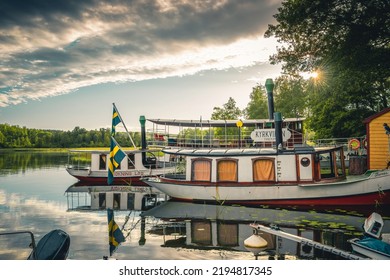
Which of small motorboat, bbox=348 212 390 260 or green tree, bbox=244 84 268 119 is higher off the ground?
green tree, bbox=244 84 268 119

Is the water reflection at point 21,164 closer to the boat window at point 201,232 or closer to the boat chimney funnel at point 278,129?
the boat window at point 201,232

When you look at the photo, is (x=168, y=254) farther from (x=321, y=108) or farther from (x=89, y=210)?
(x=321, y=108)

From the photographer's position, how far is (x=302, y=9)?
10.9 metres

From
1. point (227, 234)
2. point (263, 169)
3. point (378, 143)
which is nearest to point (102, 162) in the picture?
point (263, 169)

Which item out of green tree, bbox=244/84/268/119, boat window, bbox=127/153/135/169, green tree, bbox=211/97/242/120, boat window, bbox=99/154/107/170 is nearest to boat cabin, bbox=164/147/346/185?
boat window, bbox=127/153/135/169

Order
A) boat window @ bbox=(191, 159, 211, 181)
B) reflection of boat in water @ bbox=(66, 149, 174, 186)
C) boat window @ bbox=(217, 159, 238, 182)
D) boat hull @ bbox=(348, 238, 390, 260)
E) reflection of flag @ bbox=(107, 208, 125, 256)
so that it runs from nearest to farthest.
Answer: boat hull @ bbox=(348, 238, 390, 260), reflection of flag @ bbox=(107, 208, 125, 256), boat window @ bbox=(217, 159, 238, 182), boat window @ bbox=(191, 159, 211, 181), reflection of boat in water @ bbox=(66, 149, 174, 186)

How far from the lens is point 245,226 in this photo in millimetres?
9008

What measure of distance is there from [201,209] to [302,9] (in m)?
8.39

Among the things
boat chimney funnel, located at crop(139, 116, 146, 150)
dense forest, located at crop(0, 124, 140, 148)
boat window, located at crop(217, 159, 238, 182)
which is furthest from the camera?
boat chimney funnel, located at crop(139, 116, 146, 150)

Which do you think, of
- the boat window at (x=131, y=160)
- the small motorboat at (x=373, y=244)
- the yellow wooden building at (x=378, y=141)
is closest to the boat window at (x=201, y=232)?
the small motorboat at (x=373, y=244)

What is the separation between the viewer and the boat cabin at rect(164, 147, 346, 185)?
11.3 meters

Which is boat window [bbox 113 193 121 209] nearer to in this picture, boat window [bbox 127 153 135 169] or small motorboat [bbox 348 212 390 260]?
boat window [bbox 127 153 135 169]

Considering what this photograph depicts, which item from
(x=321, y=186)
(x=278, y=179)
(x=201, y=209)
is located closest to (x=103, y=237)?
(x=201, y=209)

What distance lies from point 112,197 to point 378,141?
12.7 m
